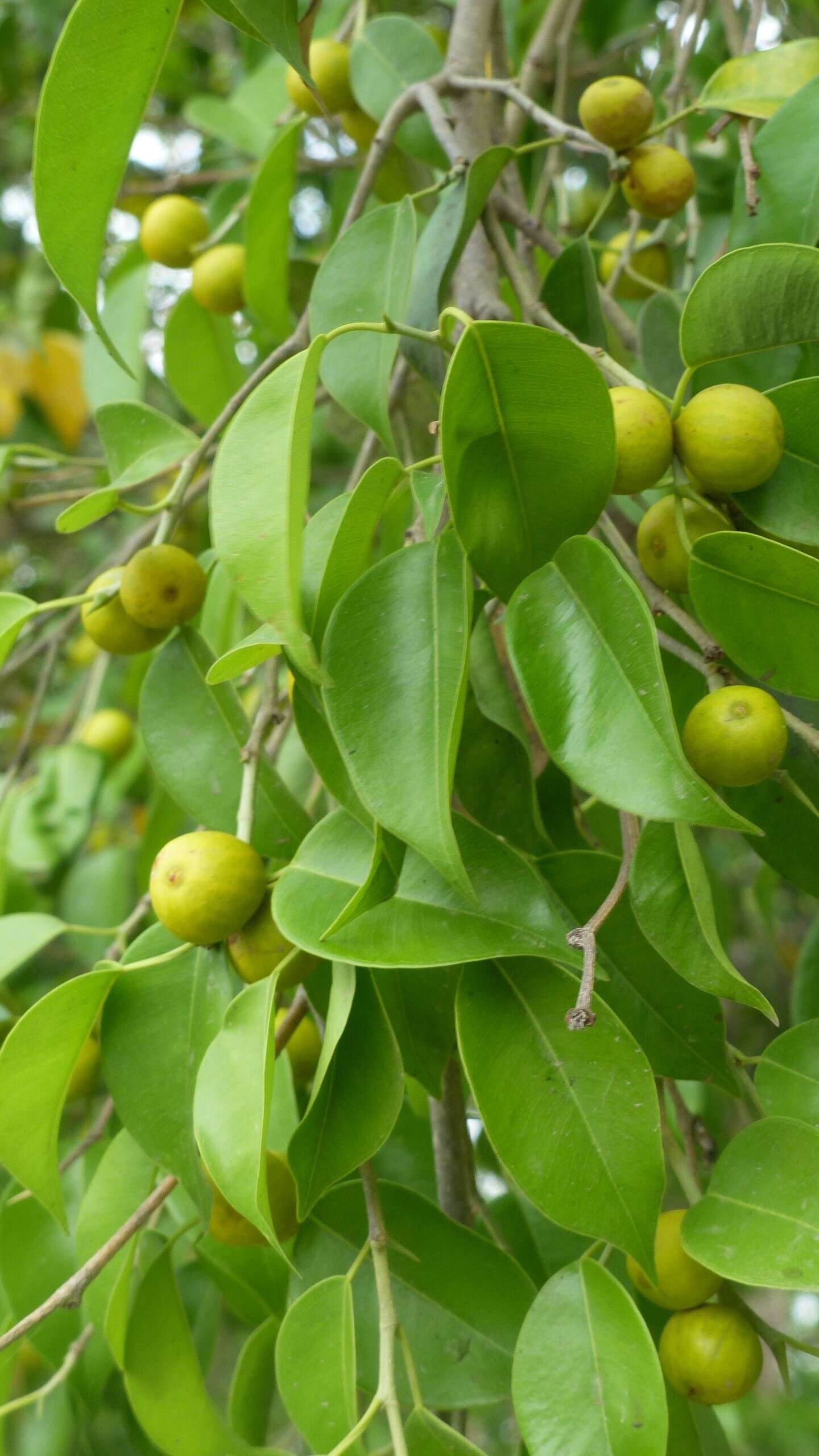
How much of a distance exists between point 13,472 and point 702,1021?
3.91ft

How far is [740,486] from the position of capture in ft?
1.85

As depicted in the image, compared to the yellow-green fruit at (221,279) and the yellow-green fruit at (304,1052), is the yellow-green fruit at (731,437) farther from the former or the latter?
the yellow-green fruit at (221,279)

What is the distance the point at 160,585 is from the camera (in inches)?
26.7

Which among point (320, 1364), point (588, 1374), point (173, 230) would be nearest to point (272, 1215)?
point (320, 1364)

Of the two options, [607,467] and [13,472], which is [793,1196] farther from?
[13,472]

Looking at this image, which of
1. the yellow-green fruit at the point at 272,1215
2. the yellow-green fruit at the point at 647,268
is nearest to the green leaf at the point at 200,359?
the yellow-green fruit at the point at 647,268

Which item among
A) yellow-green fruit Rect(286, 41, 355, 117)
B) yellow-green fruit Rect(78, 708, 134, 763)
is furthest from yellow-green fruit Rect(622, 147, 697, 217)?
yellow-green fruit Rect(78, 708, 134, 763)

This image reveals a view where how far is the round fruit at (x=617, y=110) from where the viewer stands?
0.78 m

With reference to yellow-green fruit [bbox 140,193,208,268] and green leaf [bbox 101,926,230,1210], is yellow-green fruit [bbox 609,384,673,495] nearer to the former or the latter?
green leaf [bbox 101,926,230,1210]

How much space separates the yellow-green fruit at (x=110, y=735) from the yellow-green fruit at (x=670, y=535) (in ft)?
2.86

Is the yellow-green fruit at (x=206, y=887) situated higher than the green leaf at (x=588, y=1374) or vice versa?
the yellow-green fruit at (x=206, y=887)

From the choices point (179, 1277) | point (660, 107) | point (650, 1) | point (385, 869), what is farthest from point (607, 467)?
point (650, 1)

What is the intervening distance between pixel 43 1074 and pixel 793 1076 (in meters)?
0.34

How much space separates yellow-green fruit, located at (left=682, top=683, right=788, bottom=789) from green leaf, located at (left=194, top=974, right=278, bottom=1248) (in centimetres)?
21
